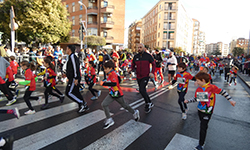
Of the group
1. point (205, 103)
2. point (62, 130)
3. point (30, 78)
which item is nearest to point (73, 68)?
point (30, 78)

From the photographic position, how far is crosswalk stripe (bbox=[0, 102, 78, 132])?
3.95m

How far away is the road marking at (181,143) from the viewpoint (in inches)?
128

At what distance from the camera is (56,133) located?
3.64 meters

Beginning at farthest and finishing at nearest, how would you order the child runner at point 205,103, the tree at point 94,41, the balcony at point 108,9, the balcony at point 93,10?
the balcony at point 93,10
the balcony at point 108,9
the tree at point 94,41
the child runner at point 205,103

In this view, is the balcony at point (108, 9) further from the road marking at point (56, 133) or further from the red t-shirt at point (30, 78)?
the road marking at point (56, 133)

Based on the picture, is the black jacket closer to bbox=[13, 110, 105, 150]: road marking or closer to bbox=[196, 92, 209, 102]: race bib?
bbox=[13, 110, 105, 150]: road marking

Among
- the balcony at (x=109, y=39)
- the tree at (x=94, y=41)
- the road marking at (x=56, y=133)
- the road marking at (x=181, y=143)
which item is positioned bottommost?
the road marking at (x=181, y=143)

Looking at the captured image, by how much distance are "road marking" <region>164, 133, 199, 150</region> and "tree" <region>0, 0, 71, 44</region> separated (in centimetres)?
2072

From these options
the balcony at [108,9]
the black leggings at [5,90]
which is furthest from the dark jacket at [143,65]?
the balcony at [108,9]

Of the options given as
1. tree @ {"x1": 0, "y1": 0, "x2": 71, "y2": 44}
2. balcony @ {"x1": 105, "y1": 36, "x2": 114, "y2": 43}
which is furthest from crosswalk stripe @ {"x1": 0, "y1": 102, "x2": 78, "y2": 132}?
balcony @ {"x1": 105, "y1": 36, "x2": 114, "y2": 43}

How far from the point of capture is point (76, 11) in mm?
41375

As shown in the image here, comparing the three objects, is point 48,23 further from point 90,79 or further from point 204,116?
point 204,116

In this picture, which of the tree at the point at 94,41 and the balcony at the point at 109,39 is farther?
the balcony at the point at 109,39

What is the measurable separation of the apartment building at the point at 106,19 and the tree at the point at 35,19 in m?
16.1
